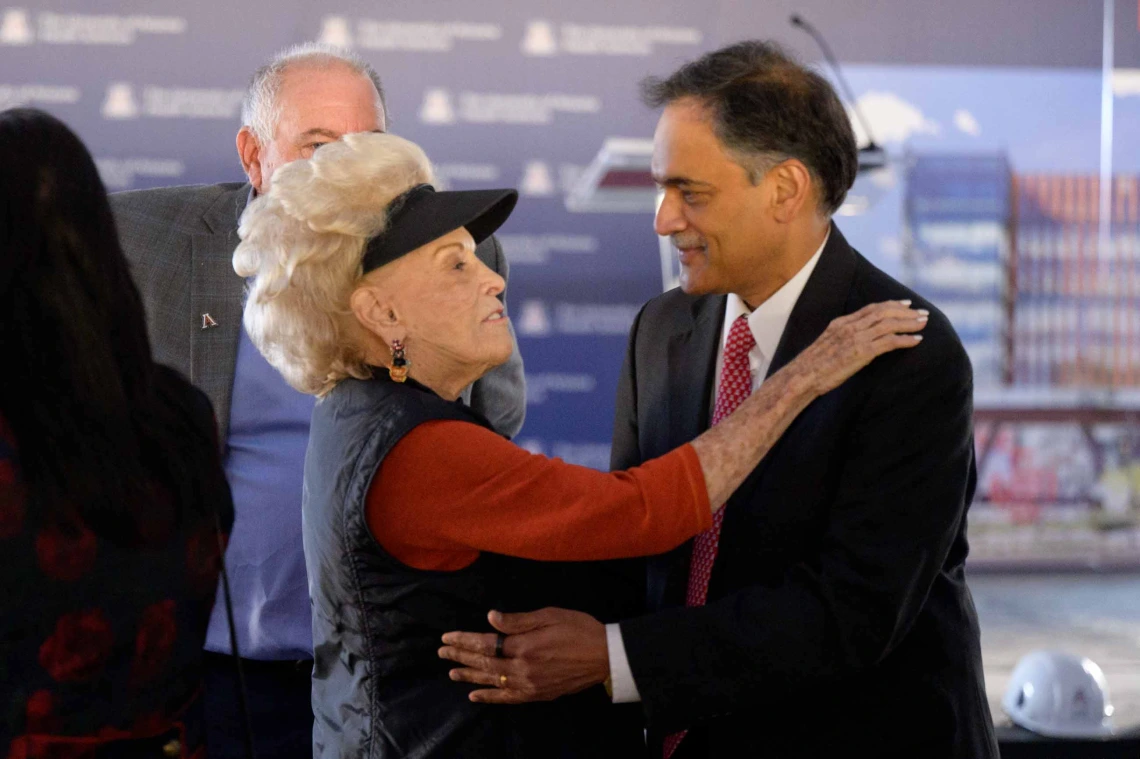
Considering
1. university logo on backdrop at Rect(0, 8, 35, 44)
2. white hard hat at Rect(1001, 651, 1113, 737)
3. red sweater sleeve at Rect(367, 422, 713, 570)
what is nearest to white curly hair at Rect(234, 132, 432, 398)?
red sweater sleeve at Rect(367, 422, 713, 570)

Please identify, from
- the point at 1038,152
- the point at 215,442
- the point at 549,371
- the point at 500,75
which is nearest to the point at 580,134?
the point at 500,75

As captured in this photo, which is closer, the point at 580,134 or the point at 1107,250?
the point at 580,134

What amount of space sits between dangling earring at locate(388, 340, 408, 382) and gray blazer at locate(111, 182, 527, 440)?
2.68ft

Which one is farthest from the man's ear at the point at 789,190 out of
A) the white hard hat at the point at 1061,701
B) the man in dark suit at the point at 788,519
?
the white hard hat at the point at 1061,701

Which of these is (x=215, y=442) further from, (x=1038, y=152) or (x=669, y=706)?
(x=1038, y=152)

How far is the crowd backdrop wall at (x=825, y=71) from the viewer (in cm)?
510

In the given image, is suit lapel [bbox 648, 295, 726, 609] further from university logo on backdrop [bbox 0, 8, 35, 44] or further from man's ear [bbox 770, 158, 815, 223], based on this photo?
university logo on backdrop [bbox 0, 8, 35, 44]

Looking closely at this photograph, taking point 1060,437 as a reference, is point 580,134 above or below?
above

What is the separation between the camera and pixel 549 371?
5.32 meters

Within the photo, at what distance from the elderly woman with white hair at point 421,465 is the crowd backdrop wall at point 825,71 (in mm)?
3582

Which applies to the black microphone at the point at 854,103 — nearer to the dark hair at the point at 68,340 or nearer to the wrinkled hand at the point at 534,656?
the wrinkled hand at the point at 534,656

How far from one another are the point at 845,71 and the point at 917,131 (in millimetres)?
488

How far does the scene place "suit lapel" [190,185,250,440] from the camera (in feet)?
7.82

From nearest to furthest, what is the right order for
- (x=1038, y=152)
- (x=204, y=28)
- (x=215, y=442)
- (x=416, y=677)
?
(x=215, y=442) < (x=416, y=677) < (x=204, y=28) < (x=1038, y=152)
